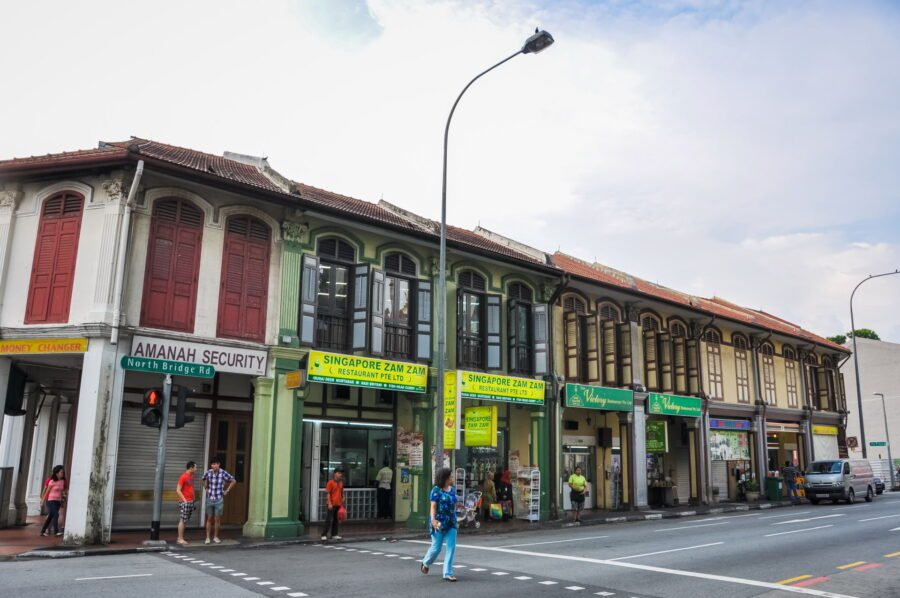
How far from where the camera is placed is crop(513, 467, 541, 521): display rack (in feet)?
70.8

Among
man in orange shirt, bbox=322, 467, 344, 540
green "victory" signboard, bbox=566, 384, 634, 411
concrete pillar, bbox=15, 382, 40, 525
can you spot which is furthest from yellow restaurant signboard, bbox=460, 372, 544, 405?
concrete pillar, bbox=15, 382, 40, 525

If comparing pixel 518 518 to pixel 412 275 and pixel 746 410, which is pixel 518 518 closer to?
pixel 412 275

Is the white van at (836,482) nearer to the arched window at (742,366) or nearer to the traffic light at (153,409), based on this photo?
the arched window at (742,366)

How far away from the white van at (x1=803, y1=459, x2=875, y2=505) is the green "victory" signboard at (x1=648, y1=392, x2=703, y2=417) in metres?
5.76

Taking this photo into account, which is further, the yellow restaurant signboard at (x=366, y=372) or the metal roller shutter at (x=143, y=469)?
the yellow restaurant signboard at (x=366, y=372)

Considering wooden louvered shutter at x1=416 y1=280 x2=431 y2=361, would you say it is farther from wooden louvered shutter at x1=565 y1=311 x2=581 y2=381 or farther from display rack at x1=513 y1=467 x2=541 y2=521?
wooden louvered shutter at x1=565 y1=311 x2=581 y2=381

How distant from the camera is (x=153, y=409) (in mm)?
13891

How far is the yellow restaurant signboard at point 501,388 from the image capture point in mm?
20234

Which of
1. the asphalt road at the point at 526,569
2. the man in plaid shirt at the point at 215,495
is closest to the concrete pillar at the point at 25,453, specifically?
the man in plaid shirt at the point at 215,495

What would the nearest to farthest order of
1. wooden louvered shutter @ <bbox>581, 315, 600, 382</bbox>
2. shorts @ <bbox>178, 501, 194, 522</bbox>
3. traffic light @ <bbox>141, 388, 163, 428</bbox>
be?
1. traffic light @ <bbox>141, 388, 163, 428</bbox>
2. shorts @ <bbox>178, 501, 194, 522</bbox>
3. wooden louvered shutter @ <bbox>581, 315, 600, 382</bbox>

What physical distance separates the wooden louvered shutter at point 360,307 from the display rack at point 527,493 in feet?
23.1

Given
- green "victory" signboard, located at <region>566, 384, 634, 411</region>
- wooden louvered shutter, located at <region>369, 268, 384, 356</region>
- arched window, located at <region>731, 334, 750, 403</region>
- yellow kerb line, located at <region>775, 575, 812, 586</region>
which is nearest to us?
yellow kerb line, located at <region>775, 575, 812, 586</region>

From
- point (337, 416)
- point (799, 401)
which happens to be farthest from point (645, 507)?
point (799, 401)

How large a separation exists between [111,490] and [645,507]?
18.3 m
